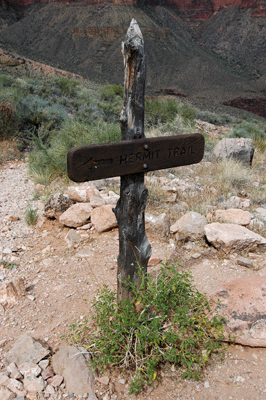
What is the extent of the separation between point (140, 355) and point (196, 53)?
6191 centimetres

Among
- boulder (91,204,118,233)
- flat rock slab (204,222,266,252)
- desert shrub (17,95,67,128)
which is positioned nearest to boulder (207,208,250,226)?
flat rock slab (204,222,266,252)

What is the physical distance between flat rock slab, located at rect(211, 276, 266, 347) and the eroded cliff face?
66077 millimetres

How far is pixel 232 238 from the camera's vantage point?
3.40 metres

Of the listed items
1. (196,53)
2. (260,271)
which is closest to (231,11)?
(196,53)

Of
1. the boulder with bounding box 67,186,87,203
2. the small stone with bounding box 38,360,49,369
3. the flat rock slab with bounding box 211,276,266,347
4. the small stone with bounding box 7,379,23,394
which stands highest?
the flat rock slab with bounding box 211,276,266,347

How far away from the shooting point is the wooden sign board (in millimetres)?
1712

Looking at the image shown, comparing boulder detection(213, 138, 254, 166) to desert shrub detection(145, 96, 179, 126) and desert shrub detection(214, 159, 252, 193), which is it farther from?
desert shrub detection(145, 96, 179, 126)

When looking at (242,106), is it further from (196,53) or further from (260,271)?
(260,271)

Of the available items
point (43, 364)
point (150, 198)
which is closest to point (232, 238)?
point (150, 198)

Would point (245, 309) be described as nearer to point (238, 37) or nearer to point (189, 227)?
point (189, 227)

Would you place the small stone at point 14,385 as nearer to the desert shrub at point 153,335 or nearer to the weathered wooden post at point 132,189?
the desert shrub at point 153,335

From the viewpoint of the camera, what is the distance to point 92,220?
391 centimetres

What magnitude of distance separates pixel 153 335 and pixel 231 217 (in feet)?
7.76

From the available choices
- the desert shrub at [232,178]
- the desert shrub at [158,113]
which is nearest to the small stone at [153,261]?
the desert shrub at [232,178]
